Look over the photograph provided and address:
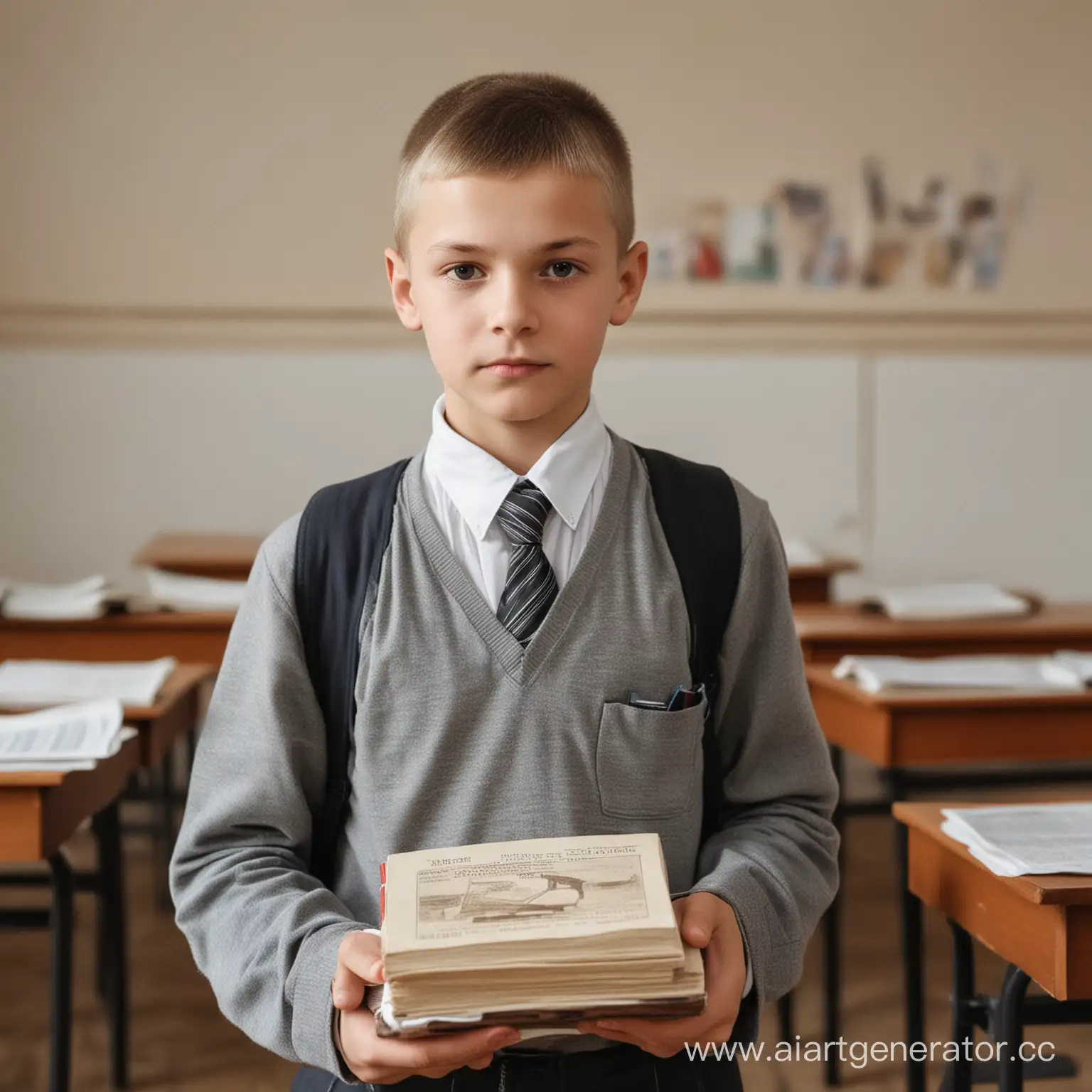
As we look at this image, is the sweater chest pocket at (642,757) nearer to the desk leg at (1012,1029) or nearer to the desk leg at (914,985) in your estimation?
the desk leg at (1012,1029)

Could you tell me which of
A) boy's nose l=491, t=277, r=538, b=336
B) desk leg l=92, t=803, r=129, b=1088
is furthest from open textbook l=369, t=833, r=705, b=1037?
desk leg l=92, t=803, r=129, b=1088

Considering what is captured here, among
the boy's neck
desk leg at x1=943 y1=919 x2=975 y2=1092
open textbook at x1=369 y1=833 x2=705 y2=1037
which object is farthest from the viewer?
desk leg at x1=943 y1=919 x2=975 y2=1092

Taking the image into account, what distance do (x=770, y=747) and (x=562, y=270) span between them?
50 cm

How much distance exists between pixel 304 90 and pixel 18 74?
3.15ft

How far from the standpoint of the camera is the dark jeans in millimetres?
1213

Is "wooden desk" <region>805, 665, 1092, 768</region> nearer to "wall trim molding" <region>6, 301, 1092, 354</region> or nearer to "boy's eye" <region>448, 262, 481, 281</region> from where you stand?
"boy's eye" <region>448, 262, 481, 281</region>

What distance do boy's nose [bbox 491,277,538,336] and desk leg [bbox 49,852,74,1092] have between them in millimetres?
1444

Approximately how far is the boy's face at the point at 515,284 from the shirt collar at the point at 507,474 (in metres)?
0.06

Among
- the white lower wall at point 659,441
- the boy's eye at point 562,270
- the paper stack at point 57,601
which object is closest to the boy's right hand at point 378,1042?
the boy's eye at point 562,270

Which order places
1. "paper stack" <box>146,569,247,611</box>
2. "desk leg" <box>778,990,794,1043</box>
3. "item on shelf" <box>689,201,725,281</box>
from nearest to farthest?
"desk leg" <box>778,990,794,1043</box> < "paper stack" <box>146,569,247,611</box> < "item on shelf" <box>689,201,725,281</box>

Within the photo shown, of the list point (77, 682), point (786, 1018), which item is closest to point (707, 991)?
point (77, 682)

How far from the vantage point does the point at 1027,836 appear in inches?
66.3

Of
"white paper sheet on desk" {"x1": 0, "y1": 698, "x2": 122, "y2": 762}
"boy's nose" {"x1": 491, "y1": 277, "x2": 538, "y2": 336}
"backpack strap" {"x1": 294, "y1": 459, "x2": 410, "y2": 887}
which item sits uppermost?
"boy's nose" {"x1": 491, "y1": 277, "x2": 538, "y2": 336}

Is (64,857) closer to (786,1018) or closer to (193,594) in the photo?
(193,594)
